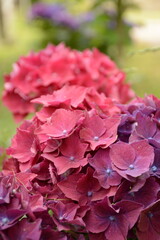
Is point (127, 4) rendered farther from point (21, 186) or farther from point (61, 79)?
point (21, 186)

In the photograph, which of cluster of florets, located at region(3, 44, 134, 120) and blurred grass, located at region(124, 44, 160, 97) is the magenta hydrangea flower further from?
blurred grass, located at region(124, 44, 160, 97)

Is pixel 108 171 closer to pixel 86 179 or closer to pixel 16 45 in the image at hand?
pixel 86 179

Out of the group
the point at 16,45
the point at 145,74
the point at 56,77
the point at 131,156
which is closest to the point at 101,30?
the point at 145,74

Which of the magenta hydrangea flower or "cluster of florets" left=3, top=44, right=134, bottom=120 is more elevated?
the magenta hydrangea flower

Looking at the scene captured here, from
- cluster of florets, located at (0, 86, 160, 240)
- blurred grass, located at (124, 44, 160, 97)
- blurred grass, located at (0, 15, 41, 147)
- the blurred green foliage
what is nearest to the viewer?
cluster of florets, located at (0, 86, 160, 240)

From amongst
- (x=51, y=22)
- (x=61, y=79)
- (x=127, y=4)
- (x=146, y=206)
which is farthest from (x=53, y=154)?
(x=51, y=22)

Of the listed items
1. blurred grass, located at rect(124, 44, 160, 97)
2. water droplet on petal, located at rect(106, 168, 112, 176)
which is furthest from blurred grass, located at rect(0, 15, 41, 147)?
water droplet on petal, located at rect(106, 168, 112, 176)
